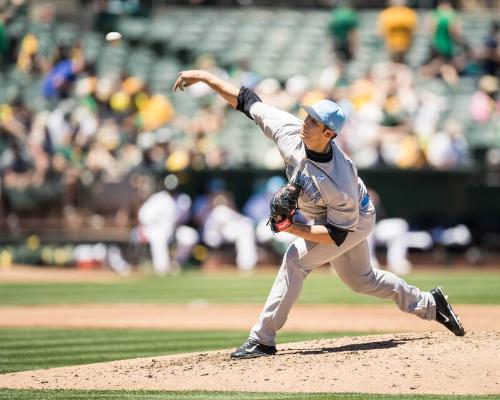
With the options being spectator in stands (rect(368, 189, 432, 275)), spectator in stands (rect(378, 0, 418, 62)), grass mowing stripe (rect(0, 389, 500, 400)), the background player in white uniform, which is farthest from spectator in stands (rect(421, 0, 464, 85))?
grass mowing stripe (rect(0, 389, 500, 400))

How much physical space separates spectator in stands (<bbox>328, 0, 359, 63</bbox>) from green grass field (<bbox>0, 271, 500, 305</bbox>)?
4.97 m

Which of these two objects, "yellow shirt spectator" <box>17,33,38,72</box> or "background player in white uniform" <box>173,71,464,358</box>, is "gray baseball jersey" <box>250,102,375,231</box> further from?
"yellow shirt spectator" <box>17,33,38,72</box>

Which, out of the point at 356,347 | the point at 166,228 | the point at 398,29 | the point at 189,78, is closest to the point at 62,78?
the point at 166,228

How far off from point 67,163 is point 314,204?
12154mm

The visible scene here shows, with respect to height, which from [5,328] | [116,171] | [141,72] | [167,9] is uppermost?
[167,9]

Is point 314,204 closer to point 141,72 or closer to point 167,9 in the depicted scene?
point 141,72

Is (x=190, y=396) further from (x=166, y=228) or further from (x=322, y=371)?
(x=166, y=228)

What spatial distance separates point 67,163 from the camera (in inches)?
744

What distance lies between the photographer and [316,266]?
748cm

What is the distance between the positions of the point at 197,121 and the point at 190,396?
1307cm

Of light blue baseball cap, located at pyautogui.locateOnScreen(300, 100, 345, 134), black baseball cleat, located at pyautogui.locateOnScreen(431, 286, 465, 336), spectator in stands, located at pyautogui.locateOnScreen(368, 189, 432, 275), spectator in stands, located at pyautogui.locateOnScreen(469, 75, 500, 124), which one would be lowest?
black baseball cleat, located at pyautogui.locateOnScreen(431, 286, 465, 336)

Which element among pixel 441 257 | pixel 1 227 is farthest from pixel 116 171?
pixel 441 257

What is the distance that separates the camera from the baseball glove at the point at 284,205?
7.02 metres

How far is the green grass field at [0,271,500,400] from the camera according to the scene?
6.74 meters
